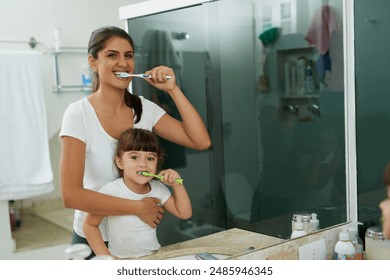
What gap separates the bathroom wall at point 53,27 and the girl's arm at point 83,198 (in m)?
0.02

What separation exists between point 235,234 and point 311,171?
0.31m

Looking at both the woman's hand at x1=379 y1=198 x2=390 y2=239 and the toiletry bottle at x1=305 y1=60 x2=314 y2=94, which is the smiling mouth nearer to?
the toiletry bottle at x1=305 y1=60 x2=314 y2=94

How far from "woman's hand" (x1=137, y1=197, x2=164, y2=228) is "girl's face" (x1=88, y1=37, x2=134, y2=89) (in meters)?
0.27

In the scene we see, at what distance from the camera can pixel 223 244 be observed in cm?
122

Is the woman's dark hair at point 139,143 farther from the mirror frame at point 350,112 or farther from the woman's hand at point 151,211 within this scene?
the mirror frame at point 350,112

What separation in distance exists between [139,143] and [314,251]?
0.61 m

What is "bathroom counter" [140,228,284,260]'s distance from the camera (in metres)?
1.17

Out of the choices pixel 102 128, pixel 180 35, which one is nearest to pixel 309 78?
pixel 180 35

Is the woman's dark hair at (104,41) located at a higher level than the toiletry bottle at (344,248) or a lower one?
higher

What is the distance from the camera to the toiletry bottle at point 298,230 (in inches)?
52.2

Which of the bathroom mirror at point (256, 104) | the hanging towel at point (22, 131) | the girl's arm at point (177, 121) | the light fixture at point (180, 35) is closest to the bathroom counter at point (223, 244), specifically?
the bathroom mirror at point (256, 104)

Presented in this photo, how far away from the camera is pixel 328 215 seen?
1.41 m

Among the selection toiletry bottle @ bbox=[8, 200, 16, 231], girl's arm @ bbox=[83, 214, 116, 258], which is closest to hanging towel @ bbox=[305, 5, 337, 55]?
girl's arm @ bbox=[83, 214, 116, 258]

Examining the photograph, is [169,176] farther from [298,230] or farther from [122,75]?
[298,230]
